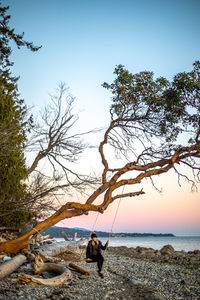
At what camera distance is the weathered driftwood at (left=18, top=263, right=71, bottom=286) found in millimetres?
7301

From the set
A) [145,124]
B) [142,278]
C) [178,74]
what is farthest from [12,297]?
[178,74]

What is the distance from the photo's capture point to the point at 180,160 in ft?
40.8

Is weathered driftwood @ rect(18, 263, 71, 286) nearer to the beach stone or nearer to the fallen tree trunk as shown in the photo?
the fallen tree trunk

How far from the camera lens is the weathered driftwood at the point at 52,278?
7.30m

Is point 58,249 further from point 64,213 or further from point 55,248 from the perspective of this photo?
point 64,213

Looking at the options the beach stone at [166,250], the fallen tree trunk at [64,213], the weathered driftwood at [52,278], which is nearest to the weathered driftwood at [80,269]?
the weathered driftwood at [52,278]

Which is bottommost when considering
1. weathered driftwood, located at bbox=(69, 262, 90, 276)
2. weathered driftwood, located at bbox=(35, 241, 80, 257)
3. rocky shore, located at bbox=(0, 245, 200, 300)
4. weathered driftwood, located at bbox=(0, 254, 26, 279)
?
rocky shore, located at bbox=(0, 245, 200, 300)

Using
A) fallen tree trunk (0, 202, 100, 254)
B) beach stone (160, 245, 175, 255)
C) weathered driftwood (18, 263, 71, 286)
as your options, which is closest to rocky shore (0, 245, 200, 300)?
weathered driftwood (18, 263, 71, 286)

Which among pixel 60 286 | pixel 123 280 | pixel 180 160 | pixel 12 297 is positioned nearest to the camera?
pixel 12 297

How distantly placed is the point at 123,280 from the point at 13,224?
638 centimetres

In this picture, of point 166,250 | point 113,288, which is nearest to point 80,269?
point 113,288

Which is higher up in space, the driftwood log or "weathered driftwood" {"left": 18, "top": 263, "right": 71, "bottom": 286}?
the driftwood log

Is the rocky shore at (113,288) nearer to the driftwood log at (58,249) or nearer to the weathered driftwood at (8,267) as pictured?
the weathered driftwood at (8,267)

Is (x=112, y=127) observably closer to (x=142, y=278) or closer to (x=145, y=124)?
(x=145, y=124)
